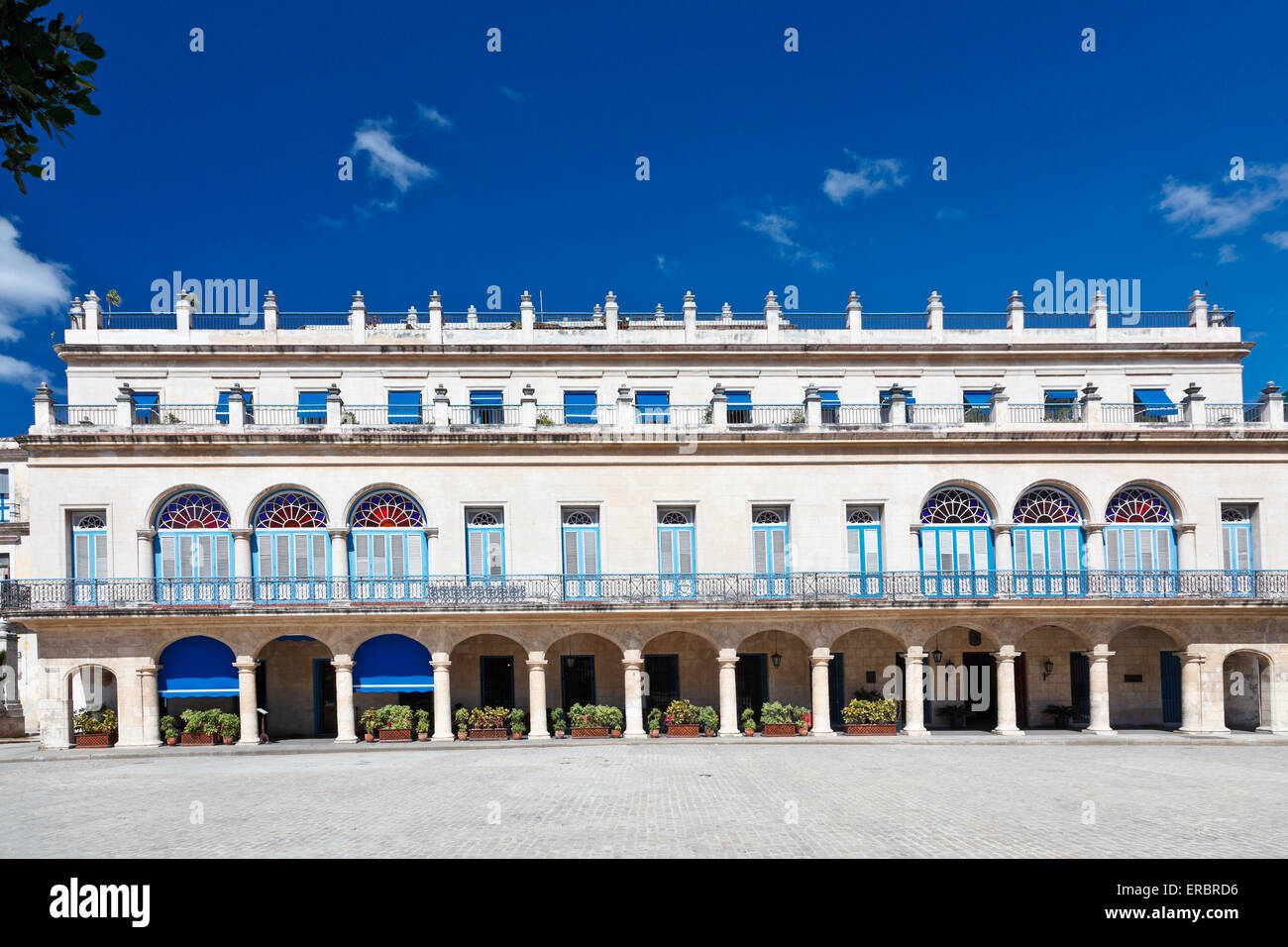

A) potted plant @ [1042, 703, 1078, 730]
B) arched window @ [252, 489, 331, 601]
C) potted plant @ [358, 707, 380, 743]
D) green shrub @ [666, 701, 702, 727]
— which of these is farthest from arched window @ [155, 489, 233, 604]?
potted plant @ [1042, 703, 1078, 730]

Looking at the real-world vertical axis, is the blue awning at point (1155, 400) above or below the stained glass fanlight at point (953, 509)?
above

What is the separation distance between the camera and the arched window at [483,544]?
2550cm

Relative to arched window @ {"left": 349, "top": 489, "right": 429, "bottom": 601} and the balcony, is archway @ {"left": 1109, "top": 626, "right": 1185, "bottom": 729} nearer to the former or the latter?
the balcony

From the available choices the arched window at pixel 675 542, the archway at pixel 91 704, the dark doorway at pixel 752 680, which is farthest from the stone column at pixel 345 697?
the dark doorway at pixel 752 680

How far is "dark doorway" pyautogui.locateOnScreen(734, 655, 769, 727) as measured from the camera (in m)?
26.6

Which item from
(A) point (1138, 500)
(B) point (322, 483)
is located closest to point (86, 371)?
(B) point (322, 483)

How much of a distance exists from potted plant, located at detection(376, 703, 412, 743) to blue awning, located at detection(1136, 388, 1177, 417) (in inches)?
1045

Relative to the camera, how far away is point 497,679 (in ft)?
86.5

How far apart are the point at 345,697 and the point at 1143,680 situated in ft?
82.7

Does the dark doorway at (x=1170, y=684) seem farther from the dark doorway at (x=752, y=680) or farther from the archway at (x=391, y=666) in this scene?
the archway at (x=391, y=666)

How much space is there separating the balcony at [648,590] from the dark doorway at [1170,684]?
3130mm

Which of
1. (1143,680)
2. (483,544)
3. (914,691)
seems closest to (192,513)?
(483,544)

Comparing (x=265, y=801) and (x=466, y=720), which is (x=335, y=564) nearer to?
(x=466, y=720)

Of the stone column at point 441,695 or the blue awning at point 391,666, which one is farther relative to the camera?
the blue awning at point 391,666
